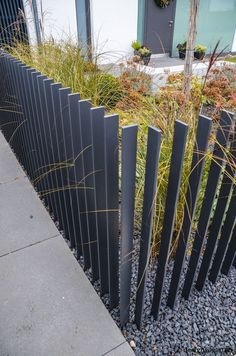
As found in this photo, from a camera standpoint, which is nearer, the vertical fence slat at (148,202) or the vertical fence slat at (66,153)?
the vertical fence slat at (148,202)

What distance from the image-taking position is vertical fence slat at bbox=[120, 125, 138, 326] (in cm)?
87

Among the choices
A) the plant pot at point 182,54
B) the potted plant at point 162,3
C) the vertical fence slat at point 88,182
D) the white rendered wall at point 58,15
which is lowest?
the plant pot at point 182,54

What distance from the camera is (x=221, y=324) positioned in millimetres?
1399

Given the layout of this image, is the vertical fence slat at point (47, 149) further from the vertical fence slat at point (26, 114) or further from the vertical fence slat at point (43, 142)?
the vertical fence slat at point (26, 114)

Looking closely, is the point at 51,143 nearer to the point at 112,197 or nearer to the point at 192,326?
the point at 112,197

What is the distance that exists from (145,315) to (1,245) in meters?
1.12

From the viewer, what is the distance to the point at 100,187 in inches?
45.6

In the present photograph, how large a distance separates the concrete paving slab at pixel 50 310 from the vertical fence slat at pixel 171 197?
0.32 m

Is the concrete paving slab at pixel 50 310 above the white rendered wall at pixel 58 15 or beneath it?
beneath

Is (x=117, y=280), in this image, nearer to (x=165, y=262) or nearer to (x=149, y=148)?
(x=165, y=262)

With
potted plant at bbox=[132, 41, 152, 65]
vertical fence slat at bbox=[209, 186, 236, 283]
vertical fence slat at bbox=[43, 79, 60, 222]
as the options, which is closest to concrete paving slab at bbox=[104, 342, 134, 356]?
vertical fence slat at bbox=[209, 186, 236, 283]

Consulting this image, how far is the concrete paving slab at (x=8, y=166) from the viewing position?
2768 millimetres

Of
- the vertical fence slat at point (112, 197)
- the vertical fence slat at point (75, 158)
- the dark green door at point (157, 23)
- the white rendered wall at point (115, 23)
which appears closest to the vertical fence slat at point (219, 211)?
the vertical fence slat at point (112, 197)


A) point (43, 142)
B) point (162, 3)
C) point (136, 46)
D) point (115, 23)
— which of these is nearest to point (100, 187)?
point (43, 142)
